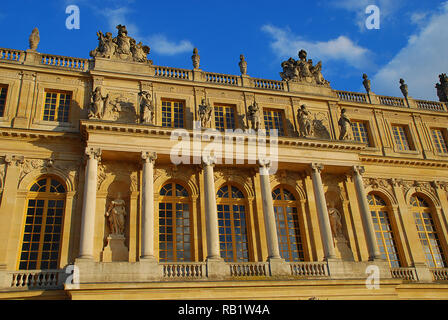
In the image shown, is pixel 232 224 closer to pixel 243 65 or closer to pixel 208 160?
pixel 208 160

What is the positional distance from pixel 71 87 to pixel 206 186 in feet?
28.2

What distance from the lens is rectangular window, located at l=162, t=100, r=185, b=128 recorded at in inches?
899

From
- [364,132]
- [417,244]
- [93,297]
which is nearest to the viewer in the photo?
[93,297]

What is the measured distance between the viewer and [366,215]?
21.9 metres

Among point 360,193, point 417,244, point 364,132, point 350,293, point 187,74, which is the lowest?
point 350,293

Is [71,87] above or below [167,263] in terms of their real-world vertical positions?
above

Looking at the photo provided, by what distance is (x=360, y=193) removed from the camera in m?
22.5

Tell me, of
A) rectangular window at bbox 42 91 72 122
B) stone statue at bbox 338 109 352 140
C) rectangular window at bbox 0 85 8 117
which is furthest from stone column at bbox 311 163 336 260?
rectangular window at bbox 0 85 8 117

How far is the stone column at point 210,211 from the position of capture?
1894 centimetres

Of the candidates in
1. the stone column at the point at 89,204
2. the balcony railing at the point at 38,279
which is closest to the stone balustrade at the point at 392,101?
the stone column at the point at 89,204

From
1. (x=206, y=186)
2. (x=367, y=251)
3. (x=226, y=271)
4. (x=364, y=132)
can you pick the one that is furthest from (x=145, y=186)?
(x=364, y=132)

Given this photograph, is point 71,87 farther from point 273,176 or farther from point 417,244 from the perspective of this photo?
point 417,244

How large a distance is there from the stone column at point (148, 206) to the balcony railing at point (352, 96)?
13260mm

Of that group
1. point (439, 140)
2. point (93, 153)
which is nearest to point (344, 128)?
point (439, 140)
